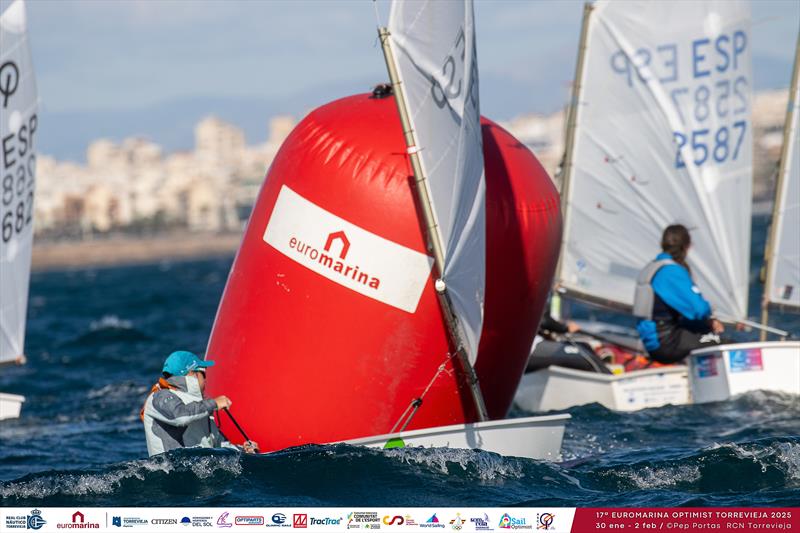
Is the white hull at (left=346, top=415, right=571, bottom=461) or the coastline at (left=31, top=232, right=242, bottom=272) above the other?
the coastline at (left=31, top=232, right=242, bottom=272)

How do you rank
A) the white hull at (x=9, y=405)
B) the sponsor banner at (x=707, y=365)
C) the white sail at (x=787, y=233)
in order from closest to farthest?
the sponsor banner at (x=707, y=365)
the white hull at (x=9, y=405)
the white sail at (x=787, y=233)

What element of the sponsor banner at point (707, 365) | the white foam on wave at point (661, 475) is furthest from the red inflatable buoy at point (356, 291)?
the sponsor banner at point (707, 365)

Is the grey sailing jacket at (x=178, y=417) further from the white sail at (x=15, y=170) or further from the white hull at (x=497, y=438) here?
the white sail at (x=15, y=170)

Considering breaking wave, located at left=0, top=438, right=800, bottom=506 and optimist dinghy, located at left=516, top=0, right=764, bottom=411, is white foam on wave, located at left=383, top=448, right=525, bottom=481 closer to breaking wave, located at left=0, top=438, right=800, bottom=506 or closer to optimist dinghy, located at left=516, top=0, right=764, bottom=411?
breaking wave, located at left=0, top=438, right=800, bottom=506

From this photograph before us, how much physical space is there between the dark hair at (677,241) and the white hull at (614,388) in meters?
0.95

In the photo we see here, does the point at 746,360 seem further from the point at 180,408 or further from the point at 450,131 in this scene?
the point at 180,408

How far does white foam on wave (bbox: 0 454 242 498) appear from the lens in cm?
707

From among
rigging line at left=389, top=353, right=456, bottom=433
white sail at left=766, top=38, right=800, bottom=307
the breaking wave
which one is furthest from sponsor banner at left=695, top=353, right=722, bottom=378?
rigging line at left=389, top=353, right=456, bottom=433

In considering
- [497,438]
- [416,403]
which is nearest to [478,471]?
[497,438]

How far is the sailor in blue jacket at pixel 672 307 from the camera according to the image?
34.5ft

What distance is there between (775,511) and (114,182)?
187 meters

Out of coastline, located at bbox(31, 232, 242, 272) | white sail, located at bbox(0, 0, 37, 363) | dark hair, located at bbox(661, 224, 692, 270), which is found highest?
coastline, located at bbox(31, 232, 242, 272)

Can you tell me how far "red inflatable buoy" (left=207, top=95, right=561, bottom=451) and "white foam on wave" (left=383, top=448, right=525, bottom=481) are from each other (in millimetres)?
490

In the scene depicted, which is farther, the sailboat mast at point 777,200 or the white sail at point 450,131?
the sailboat mast at point 777,200
